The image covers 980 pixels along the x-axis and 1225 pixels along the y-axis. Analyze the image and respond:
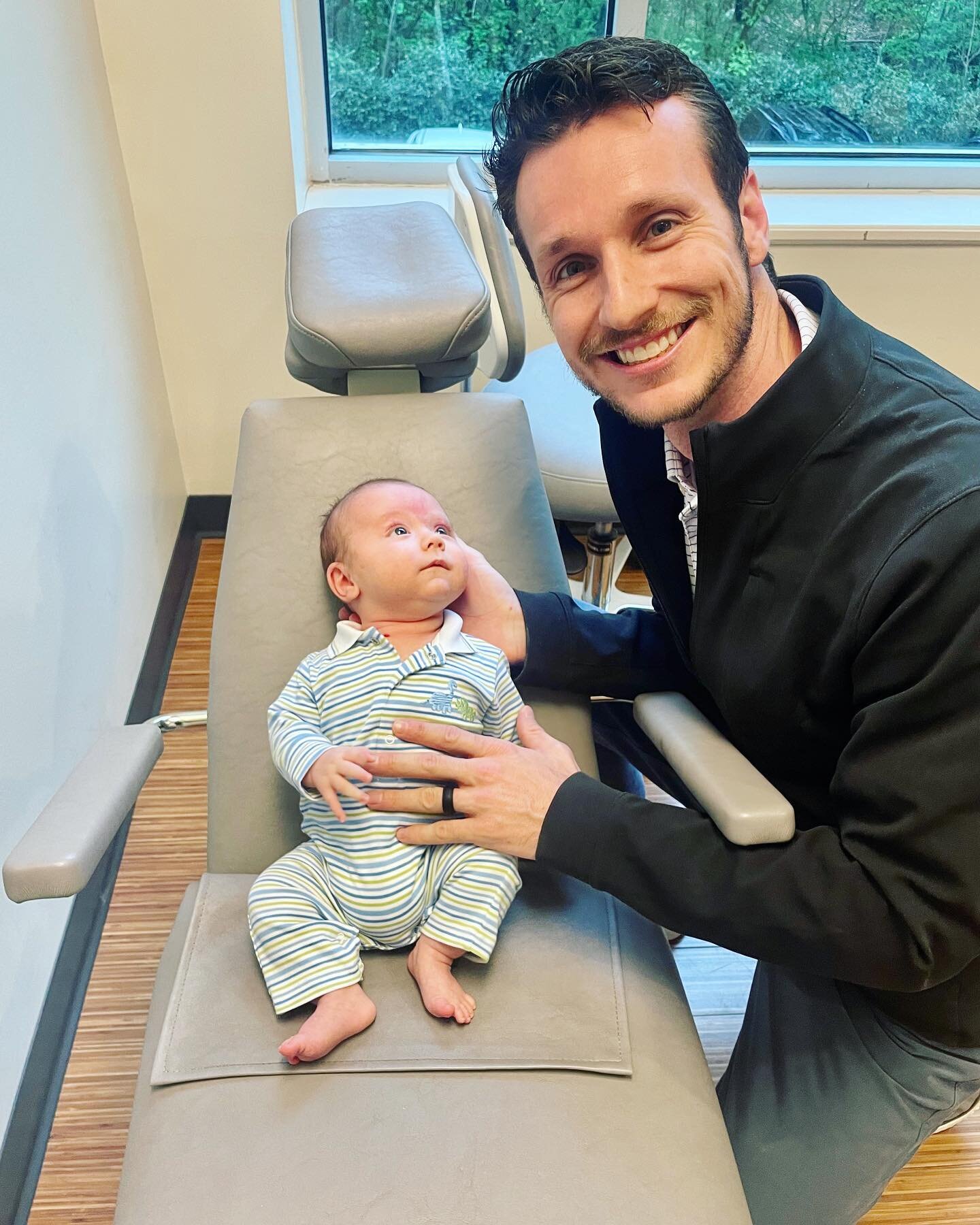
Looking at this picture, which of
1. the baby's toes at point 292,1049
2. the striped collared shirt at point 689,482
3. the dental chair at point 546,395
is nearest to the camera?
the baby's toes at point 292,1049

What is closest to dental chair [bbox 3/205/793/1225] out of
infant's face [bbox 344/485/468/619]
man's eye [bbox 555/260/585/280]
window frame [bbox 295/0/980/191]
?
infant's face [bbox 344/485/468/619]

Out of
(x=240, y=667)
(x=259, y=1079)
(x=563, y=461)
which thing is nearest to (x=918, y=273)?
(x=563, y=461)

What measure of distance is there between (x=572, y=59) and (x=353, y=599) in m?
0.72

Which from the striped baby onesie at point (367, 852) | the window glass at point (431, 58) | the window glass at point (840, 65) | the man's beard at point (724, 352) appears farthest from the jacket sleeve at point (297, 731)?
the window glass at point (840, 65)

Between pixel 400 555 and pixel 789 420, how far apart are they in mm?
520

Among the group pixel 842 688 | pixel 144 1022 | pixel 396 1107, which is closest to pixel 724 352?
pixel 842 688

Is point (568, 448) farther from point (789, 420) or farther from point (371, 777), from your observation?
point (371, 777)

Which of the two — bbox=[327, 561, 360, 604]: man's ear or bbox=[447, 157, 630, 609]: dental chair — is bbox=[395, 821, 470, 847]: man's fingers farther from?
bbox=[447, 157, 630, 609]: dental chair

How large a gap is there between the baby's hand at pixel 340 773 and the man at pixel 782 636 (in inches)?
2.0

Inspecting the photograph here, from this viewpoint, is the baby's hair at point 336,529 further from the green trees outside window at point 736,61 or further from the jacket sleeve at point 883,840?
the green trees outside window at point 736,61

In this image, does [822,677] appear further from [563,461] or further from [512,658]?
[563,461]

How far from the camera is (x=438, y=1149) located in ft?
3.17

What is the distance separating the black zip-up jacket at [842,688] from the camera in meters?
0.92

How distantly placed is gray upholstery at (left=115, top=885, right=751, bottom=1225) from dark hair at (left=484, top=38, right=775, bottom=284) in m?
0.99
